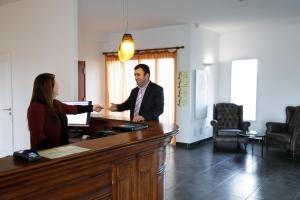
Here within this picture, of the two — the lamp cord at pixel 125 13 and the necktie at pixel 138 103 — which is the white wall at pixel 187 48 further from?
the necktie at pixel 138 103

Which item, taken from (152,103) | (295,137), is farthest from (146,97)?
(295,137)

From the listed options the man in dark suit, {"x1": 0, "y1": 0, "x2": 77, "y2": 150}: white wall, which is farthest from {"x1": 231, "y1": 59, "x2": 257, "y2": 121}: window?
{"x1": 0, "y1": 0, "x2": 77, "y2": 150}: white wall

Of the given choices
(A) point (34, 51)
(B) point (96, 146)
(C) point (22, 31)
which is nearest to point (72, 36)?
(A) point (34, 51)

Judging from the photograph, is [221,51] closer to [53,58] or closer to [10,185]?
[53,58]

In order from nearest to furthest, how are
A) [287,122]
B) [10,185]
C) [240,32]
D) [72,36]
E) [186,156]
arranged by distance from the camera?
[10,185], [72,36], [186,156], [287,122], [240,32]

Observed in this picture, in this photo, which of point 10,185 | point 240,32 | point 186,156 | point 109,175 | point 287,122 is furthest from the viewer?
point 240,32

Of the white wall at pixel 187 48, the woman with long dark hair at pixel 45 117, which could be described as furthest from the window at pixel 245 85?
the woman with long dark hair at pixel 45 117

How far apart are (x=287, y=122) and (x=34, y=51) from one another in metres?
5.48

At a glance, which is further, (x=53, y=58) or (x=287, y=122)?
(x=287, y=122)

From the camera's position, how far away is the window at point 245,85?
729 centimetres

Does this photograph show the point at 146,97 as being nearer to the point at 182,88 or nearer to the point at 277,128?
the point at 182,88

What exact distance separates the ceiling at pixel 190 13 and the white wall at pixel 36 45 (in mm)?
794

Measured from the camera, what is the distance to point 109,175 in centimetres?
197

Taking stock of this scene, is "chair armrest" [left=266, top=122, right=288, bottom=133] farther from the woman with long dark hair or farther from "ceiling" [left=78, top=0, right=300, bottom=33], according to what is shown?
the woman with long dark hair
